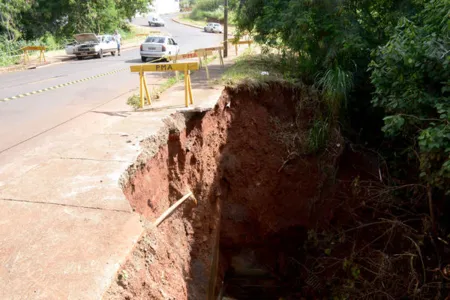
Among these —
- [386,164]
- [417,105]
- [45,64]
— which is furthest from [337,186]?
[45,64]

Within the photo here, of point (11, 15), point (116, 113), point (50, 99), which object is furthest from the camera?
point (11, 15)

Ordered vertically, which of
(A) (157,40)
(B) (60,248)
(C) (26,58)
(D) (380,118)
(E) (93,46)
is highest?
(A) (157,40)

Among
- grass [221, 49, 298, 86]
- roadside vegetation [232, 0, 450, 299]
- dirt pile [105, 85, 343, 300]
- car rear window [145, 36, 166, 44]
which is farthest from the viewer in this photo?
car rear window [145, 36, 166, 44]

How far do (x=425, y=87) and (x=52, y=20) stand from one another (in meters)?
36.2

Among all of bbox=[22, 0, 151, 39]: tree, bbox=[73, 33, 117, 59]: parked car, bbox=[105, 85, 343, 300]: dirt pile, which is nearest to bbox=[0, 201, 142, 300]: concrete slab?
bbox=[105, 85, 343, 300]: dirt pile

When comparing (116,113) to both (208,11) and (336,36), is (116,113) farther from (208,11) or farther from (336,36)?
(208,11)

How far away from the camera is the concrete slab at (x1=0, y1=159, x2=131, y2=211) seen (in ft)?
14.4

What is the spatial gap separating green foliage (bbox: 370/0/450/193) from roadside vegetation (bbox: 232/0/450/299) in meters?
0.02

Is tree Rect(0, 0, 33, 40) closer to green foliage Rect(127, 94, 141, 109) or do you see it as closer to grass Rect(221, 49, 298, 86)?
grass Rect(221, 49, 298, 86)

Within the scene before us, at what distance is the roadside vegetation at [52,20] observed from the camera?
29375 mm

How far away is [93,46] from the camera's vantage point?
2542cm

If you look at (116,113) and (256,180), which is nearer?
(116,113)

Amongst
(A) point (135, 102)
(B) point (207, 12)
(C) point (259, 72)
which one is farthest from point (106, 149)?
(B) point (207, 12)

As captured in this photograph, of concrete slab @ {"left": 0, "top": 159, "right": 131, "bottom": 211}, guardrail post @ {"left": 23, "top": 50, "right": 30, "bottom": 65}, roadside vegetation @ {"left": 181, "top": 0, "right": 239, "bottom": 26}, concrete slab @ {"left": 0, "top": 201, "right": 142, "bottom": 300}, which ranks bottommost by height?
concrete slab @ {"left": 0, "top": 201, "right": 142, "bottom": 300}
